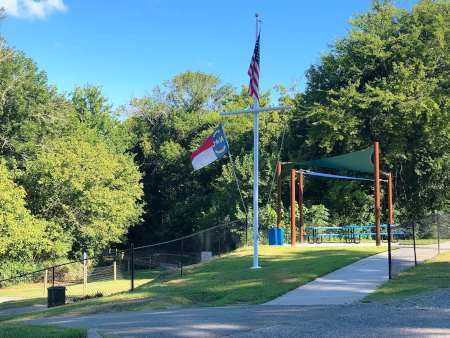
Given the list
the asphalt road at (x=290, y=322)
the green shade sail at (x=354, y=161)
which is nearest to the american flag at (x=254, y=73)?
the asphalt road at (x=290, y=322)

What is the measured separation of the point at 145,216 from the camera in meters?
52.1

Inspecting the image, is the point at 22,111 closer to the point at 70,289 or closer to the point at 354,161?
the point at 70,289

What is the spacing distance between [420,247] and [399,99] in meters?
13.9

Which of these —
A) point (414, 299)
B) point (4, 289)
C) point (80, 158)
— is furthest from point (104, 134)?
point (414, 299)

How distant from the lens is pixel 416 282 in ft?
35.7

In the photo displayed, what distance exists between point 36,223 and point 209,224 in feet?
45.3

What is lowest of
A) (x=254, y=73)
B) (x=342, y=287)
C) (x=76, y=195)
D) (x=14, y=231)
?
(x=342, y=287)

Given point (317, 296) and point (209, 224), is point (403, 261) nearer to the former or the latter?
point (317, 296)

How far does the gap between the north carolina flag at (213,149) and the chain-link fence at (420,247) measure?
20.1 feet

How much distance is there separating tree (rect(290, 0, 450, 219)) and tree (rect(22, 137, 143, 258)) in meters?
16.2

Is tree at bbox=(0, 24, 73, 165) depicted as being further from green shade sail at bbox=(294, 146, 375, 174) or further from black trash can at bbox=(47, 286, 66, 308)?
green shade sail at bbox=(294, 146, 375, 174)

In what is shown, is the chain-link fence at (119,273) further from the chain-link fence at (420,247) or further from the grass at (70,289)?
the chain-link fence at (420,247)

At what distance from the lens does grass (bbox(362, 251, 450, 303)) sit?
9655 millimetres

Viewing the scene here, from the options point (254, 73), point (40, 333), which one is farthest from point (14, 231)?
point (40, 333)
